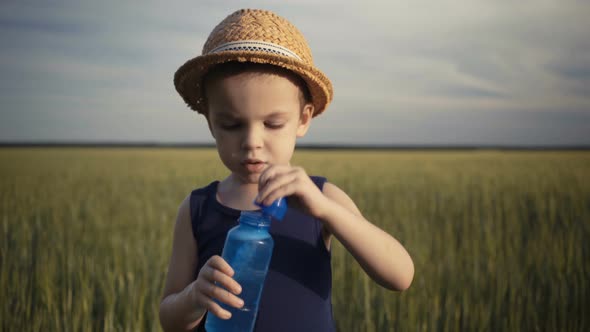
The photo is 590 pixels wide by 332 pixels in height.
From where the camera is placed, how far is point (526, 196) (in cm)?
560

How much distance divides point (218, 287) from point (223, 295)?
0.07 feet

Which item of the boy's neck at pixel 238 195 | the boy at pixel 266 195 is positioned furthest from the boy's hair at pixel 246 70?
the boy's neck at pixel 238 195

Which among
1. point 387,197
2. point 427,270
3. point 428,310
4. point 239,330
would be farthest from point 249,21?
point 387,197

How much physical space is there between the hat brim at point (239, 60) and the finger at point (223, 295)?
484 mm

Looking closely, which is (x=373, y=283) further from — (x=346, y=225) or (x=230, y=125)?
(x=230, y=125)

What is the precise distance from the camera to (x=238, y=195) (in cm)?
118

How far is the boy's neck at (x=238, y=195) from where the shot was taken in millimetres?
1161

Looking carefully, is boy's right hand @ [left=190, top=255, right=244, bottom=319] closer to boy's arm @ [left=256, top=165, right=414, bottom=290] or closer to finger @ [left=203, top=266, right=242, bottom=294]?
finger @ [left=203, top=266, right=242, bottom=294]

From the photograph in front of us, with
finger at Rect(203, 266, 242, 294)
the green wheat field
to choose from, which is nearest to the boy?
finger at Rect(203, 266, 242, 294)

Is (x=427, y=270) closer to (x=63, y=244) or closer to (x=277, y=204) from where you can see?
(x=277, y=204)

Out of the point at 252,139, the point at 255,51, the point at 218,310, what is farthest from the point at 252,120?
the point at 218,310

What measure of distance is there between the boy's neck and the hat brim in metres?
0.22

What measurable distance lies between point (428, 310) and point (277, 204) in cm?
134

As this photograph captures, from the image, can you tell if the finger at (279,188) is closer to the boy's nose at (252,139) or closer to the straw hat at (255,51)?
the boy's nose at (252,139)
